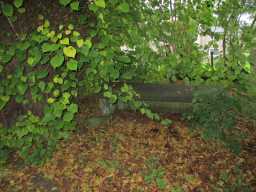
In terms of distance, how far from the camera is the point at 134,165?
3287 mm

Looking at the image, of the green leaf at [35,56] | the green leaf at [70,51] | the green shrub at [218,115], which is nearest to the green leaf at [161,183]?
the green shrub at [218,115]

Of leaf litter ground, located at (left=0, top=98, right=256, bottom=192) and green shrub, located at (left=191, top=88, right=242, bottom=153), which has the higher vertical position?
green shrub, located at (left=191, top=88, right=242, bottom=153)

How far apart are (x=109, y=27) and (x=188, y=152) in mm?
1991

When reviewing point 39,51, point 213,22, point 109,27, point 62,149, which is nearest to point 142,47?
point 109,27

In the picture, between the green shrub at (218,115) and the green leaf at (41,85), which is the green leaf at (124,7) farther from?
the green shrub at (218,115)

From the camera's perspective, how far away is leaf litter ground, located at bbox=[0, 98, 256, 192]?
308 centimetres

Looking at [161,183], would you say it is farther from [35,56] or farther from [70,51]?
[35,56]

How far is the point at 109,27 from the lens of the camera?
13.0 feet

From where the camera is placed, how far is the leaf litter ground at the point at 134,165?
308 centimetres

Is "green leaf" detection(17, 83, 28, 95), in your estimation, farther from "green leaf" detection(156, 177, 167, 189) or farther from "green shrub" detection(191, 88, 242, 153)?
"green shrub" detection(191, 88, 242, 153)

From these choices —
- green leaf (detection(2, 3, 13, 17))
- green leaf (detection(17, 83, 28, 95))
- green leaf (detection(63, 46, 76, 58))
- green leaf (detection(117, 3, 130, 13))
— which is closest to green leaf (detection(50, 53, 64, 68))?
green leaf (detection(63, 46, 76, 58))

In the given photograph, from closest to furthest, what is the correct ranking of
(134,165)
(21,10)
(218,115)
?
(21,10) → (134,165) → (218,115)

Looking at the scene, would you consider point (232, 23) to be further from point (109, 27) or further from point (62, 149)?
point (62, 149)

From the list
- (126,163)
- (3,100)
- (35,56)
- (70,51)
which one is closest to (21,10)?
(35,56)
